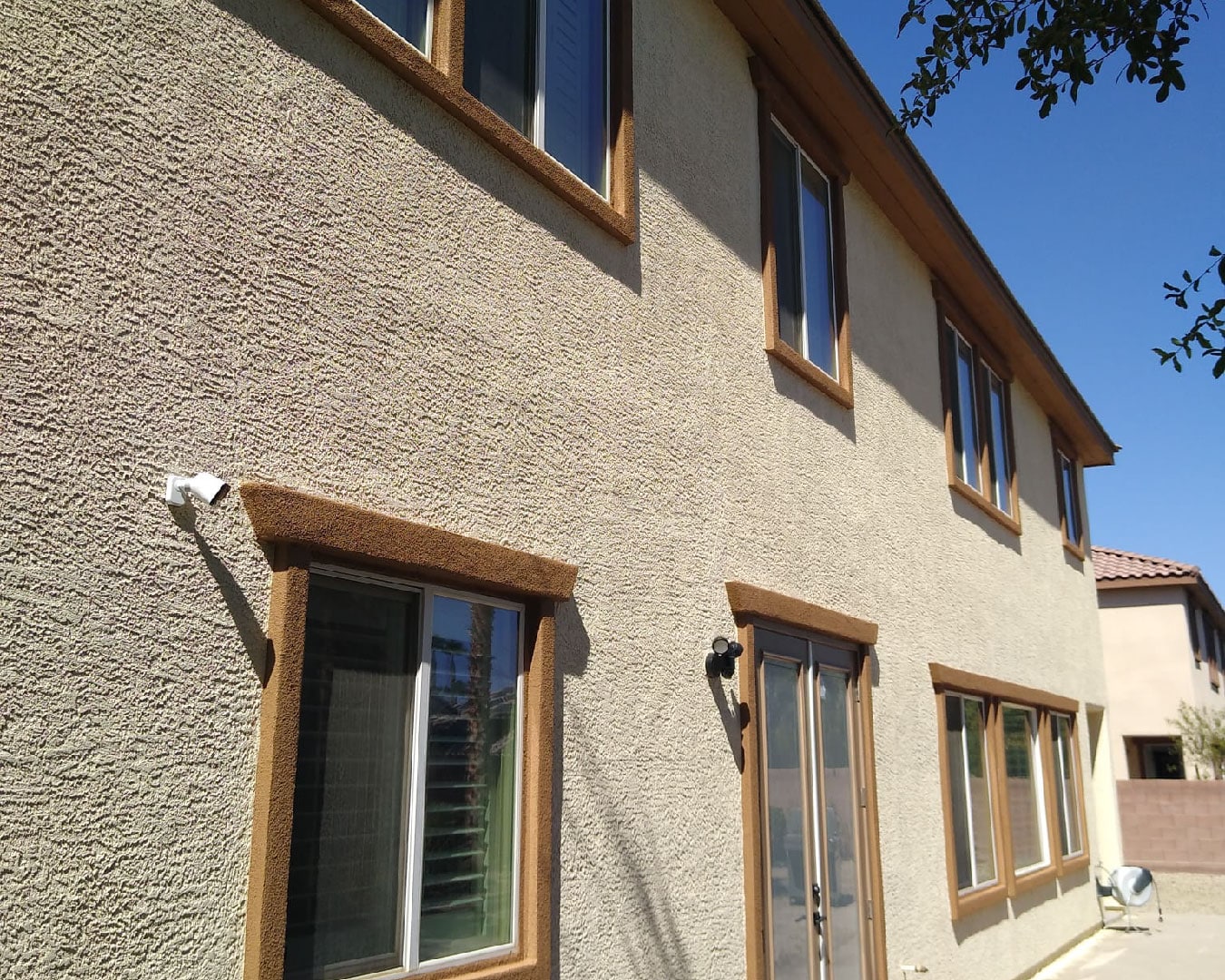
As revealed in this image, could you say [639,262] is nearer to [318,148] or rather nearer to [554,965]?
[318,148]

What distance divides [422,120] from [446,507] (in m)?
1.64

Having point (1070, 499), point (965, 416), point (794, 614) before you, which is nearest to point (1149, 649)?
point (1070, 499)

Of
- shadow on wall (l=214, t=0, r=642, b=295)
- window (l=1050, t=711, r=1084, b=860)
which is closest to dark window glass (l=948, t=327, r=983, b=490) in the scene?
window (l=1050, t=711, r=1084, b=860)

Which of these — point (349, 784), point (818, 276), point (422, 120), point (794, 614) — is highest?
point (818, 276)

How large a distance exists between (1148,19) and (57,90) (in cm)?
432

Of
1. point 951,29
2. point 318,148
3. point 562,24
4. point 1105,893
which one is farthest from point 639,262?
point 1105,893

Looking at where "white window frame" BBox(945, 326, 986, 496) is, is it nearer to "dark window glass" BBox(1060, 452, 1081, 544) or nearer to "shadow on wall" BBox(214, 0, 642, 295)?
"dark window glass" BBox(1060, 452, 1081, 544)

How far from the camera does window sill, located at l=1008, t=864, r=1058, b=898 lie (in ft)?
37.6

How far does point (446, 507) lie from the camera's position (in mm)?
4805

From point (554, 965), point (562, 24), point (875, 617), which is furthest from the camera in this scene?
point (875, 617)

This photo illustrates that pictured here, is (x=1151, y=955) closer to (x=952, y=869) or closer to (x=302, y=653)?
(x=952, y=869)

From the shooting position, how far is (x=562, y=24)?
625 centimetres

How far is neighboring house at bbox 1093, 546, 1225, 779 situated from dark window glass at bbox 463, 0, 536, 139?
28.8 meters

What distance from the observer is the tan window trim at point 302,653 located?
12.4 ft
